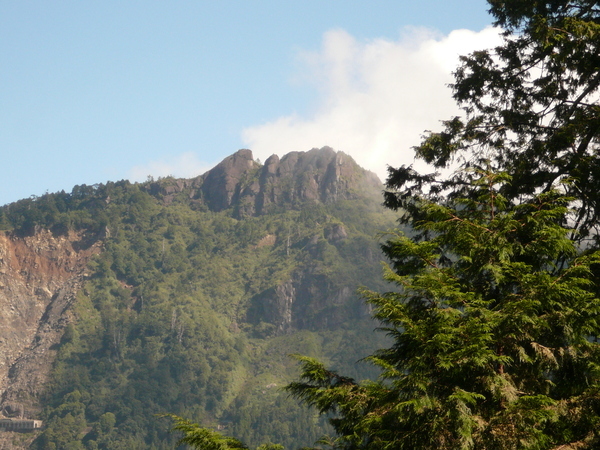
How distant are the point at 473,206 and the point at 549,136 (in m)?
5.93

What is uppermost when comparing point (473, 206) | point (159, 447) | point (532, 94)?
point (532, 94)

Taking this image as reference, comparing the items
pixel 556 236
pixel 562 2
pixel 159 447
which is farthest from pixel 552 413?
pixel 159 447

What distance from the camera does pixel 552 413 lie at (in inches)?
356

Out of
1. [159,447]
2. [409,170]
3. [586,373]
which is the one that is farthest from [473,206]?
[159,447]

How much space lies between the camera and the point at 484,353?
9.38 metres

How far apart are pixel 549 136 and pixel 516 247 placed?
6846 mm

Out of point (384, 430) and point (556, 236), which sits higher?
point (556, 236)

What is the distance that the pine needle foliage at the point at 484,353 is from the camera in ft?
30.5

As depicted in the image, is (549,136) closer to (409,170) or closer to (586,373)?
(409,170)

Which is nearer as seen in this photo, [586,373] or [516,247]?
[586,373]

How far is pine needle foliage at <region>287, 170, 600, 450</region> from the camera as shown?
929cm

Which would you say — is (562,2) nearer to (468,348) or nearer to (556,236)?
(556,236)

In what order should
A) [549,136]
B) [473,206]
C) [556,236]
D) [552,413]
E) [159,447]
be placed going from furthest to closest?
[159,447] → [549,136] → [473,206] → [556,236] → [552,413]

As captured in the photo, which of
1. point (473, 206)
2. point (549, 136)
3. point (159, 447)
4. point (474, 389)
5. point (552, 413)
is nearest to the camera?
point (552, 413)
